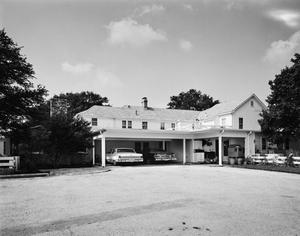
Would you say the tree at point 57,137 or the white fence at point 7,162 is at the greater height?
the tree at point 57,137

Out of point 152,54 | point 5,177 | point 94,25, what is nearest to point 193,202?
point 94,25

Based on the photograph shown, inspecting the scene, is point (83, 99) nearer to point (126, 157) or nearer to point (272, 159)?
point (126, 157)

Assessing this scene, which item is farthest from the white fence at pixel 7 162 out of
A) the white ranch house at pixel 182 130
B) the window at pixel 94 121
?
the window at pixel 94 121

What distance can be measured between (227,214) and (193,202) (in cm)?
153

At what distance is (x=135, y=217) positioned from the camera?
654cm

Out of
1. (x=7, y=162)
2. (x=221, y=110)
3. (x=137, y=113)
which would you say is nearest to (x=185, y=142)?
(x=221, y=110)

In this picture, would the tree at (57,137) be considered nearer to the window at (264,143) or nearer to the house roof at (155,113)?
the house roof at (155,113)

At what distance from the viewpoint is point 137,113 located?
39312mm

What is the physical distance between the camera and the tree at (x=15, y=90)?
20.4 m

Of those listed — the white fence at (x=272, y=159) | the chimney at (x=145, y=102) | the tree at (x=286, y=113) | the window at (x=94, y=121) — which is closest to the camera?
the white fence at (x=272, y=159)

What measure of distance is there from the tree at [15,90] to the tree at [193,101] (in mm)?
54321

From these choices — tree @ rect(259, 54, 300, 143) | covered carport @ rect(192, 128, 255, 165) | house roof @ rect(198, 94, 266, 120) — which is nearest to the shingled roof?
house roof @ rect(198, 94, 266, 120)

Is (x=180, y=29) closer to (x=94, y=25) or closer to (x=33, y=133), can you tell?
(x=94, y=25)

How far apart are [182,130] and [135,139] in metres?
6.32
